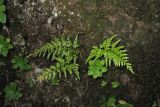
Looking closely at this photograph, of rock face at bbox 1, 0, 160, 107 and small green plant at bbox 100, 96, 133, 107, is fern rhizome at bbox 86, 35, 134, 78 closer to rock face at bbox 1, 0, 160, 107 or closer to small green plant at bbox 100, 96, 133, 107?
rock face at bbox 1, 0, 160, 107

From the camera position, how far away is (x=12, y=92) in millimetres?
4500

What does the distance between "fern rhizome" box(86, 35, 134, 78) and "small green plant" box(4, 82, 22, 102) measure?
1194 mm

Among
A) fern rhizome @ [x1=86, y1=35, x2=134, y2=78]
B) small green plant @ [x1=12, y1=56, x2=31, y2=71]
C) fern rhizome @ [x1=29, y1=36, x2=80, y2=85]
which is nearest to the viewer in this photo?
fern rhizome @ [x1=86, y1=35, x2=134, y2=78]

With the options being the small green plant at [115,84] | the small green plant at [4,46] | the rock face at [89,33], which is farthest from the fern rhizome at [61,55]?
the small green plant at [115,84]

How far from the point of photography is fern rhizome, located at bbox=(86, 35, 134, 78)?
412cm

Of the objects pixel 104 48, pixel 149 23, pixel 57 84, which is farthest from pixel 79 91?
pixel 149 23

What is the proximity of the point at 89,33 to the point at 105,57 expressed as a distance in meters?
0.47

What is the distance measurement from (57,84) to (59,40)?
0.69 meters

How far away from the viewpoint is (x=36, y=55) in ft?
14.3

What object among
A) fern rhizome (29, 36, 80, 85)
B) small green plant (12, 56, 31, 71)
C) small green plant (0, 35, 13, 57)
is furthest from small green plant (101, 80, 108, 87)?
small green plant (0, 35, 13, 57)

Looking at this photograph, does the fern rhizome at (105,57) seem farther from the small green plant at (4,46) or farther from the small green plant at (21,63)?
the small green plant at (4,46)

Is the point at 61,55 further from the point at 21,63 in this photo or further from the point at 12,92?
the point at 12,92

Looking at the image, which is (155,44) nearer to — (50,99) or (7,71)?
(50,99)

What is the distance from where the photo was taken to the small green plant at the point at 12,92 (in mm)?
4512
